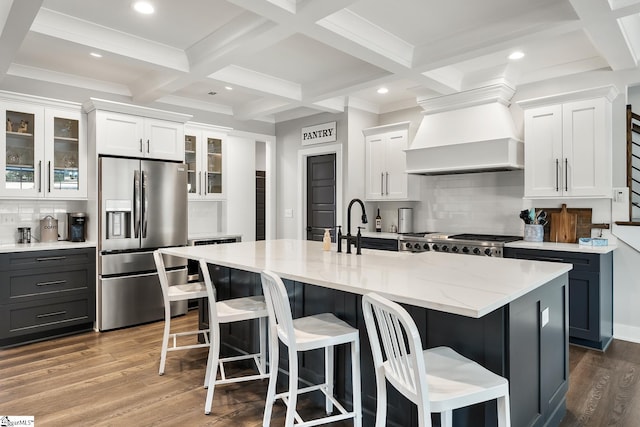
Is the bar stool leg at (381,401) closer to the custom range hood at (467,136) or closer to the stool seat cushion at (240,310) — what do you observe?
the stool seat cushion at (240,310)

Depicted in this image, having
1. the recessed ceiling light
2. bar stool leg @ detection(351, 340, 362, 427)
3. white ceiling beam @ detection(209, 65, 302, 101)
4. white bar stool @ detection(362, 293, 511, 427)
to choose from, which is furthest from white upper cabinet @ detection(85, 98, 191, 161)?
white bar stool @ detection(362, 293, 511, 427)

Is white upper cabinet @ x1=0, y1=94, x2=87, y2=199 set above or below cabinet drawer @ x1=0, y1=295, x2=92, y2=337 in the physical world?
above

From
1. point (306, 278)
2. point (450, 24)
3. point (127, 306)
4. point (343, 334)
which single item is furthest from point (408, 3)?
point (127, 306)

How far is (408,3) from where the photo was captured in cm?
285

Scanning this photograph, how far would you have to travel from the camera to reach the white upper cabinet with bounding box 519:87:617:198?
3.67 m

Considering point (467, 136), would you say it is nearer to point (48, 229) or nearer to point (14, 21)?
point (14, 21)

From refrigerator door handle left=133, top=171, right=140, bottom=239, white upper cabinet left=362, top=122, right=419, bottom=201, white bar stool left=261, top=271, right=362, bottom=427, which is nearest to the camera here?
white bar stool left=261, top=271, right=362, bottom=427

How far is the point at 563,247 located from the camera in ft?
12.0

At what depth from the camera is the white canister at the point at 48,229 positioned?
4.26m

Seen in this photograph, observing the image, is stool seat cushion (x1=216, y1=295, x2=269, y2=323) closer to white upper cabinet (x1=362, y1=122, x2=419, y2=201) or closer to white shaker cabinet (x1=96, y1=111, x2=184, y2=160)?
white shaker cabinet (x1=96, y1=111, x2=184, y2=160)

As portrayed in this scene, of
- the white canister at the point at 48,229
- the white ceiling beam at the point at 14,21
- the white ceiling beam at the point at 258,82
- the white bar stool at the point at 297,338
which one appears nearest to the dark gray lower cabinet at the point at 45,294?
the white canister at the point at 48,229

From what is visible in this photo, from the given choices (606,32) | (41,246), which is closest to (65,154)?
(41,246)

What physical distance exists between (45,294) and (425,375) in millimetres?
3945

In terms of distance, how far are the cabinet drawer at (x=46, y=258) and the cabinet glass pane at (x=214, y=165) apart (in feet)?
5.63
